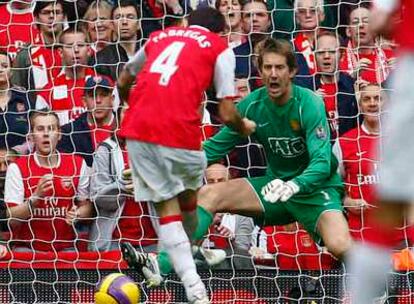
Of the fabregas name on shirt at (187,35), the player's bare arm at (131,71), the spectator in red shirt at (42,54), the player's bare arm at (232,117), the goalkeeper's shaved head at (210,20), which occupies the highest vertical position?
the goalkeeper's shaved head at (210,20)

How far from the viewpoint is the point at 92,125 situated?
37.2 feet

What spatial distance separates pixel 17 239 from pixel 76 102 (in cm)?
113

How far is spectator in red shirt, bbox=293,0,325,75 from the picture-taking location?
37.5 feet

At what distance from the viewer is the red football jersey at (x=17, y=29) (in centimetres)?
1201

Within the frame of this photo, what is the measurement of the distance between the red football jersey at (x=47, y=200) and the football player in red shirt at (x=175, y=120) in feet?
6.97

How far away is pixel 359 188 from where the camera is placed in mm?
10766

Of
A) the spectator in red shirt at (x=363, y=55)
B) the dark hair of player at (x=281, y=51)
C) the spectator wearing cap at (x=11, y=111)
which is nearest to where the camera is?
the dark hair of player at (x=281, y=51)

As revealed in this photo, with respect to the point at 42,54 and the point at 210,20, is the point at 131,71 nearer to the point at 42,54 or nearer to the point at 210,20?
the point at 210,20

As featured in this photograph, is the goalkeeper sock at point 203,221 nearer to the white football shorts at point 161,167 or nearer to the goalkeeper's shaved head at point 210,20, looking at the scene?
the white football shorts at point 161,167

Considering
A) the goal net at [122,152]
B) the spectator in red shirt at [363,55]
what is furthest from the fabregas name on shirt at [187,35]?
the spectator in red shirt at [363,55]

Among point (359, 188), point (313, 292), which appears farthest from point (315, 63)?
point (313, 292)

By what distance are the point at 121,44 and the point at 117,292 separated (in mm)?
3088

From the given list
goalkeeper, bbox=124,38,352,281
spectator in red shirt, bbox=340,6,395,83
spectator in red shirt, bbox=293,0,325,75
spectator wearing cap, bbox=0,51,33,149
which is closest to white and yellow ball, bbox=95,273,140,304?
goalkeeper, bbox=124,38,352,281

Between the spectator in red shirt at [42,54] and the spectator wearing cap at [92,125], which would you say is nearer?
the spectator wearing cap at [92,125]
